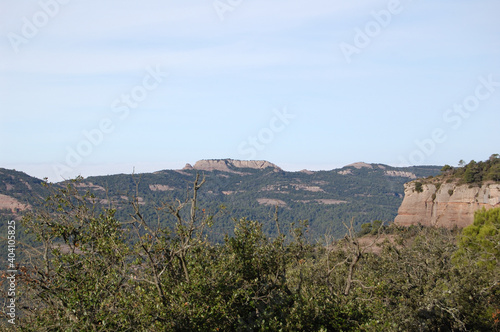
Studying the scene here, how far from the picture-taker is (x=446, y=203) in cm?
7638

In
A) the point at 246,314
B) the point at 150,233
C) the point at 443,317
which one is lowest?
the point at 443,317

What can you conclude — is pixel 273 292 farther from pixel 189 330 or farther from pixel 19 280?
pixel 19 280

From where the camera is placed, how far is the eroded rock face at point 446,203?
231 ft

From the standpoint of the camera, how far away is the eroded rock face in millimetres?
70312

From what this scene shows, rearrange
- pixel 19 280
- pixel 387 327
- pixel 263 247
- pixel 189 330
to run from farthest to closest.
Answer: pixel 263 247 → pixel 387 327 → pixel 19 280 → pixel 189 330

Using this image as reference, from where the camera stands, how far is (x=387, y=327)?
12.9 metres

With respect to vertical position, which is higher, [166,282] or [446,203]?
[166,282]

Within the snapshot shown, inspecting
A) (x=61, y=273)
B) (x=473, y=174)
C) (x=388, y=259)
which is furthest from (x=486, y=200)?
(x=61, y=273)

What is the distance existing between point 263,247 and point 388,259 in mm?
12476

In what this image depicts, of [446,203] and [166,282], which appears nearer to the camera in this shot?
[166,282]

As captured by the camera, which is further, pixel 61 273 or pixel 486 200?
pixel 486 200

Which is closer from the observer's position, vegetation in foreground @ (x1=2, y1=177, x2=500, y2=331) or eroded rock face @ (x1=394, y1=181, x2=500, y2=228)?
vegetation in foreground @ (x1=2, y1=177, x2=500, y2=331)

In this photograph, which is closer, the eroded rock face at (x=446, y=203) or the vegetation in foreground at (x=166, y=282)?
the vegetation in foreground at (x=166, y=282)

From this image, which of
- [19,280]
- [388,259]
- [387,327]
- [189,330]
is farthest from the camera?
[388,259]
